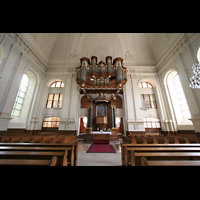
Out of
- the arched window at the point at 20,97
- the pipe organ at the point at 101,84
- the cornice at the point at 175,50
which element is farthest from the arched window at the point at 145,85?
the arched window at the point at 20,97

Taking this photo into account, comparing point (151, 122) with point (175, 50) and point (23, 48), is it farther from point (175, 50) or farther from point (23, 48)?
point (23, 48)

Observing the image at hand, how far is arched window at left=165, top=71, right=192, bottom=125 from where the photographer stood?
730 cm

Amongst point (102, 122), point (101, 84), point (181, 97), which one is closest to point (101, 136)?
point (102, 122)

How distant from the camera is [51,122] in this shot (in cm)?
835

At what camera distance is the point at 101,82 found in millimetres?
7812

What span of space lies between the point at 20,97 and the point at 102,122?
6862 mm

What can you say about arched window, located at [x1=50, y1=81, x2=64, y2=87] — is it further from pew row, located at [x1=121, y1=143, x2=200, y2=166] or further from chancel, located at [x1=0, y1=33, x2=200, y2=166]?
pew row, located at [x1=121, y1=143, x2=200, y2=166]

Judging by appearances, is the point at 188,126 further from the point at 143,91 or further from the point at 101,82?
the point at 101,82

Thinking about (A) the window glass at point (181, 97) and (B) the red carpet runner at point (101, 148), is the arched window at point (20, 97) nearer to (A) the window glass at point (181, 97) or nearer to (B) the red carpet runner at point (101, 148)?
(B) the red carpet runner at point (101, 148)

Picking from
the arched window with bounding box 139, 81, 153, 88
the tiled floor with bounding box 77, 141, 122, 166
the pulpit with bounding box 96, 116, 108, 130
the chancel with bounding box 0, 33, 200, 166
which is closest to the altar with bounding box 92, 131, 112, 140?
the chancel with bounding box 0, 33, 200, 166

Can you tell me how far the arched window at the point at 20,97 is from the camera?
695cm
